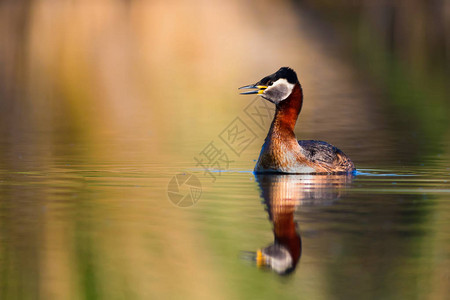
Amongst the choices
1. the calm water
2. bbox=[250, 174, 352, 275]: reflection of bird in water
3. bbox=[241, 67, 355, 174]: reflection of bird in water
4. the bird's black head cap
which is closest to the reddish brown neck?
bbox=[241, 67, 355, 174]: reflection of bird in water

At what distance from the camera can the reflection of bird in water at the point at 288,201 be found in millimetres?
7836

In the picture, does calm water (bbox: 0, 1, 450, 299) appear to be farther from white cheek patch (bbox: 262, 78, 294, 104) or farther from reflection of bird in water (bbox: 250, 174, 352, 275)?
white cheek patch (bbox: 262, 78, 294, 104)

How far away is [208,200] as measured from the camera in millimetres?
11086

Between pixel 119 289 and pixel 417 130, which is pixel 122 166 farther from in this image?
pixel 417 130

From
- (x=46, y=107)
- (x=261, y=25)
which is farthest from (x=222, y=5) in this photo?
(x=46, y=107)

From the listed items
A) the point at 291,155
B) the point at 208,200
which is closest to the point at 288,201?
A: the point at 208,200

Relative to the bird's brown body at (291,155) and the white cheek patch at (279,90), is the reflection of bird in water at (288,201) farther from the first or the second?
the white cheek patch at (279,90)

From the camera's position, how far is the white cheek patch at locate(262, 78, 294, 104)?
14625mm

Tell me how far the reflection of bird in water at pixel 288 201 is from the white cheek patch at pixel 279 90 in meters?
1.50

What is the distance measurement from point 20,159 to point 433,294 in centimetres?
996

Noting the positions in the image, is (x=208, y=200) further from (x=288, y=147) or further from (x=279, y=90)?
(x=279, y=90)

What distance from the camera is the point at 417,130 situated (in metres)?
21.5

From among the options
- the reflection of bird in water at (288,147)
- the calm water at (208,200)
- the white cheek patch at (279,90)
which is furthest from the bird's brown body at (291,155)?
the calm water at (208,200)

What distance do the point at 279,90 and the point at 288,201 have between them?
162 inches
